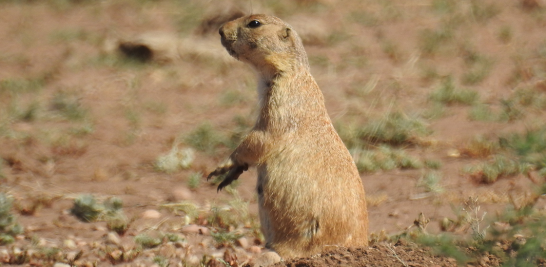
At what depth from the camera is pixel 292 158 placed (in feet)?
13.1

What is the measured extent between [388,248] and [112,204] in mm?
2378

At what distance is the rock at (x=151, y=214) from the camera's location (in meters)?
5.15

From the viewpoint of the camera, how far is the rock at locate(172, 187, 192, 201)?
18.3ft

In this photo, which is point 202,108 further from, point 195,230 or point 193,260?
point 193,260

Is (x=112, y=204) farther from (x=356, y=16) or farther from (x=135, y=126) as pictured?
(x=356, y=16)

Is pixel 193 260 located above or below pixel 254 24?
below

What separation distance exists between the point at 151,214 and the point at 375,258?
6.95 feet

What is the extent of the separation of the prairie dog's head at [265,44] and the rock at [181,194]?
1.58 metres

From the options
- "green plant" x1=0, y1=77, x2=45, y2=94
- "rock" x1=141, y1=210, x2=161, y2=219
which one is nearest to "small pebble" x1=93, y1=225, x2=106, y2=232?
"rock" x1=141, y1=210, x2=161, y2=219

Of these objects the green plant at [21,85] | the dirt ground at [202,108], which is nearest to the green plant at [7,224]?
the dirt ground at [202,108]

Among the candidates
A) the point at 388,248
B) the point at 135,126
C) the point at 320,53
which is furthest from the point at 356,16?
the point at 388,248

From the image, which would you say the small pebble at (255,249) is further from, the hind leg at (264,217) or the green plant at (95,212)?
the green plant at (95,212)

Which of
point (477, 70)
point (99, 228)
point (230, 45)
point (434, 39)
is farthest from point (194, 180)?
point (434, 39)

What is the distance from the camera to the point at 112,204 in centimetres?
521
